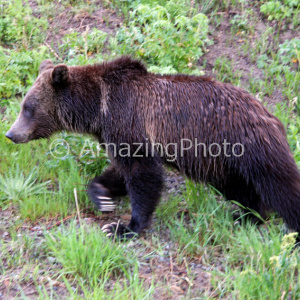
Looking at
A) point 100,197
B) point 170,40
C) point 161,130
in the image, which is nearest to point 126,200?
point 100,197

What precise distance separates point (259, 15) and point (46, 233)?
5.12 meters

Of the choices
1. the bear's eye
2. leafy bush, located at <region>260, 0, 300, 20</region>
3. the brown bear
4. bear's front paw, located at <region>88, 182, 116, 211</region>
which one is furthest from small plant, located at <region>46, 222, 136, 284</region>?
leafy bush, located at <region>260, 0, 300, 20</region>

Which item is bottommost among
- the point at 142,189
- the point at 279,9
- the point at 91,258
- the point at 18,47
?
the point at 91,258

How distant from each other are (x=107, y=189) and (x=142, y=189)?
0.56 m

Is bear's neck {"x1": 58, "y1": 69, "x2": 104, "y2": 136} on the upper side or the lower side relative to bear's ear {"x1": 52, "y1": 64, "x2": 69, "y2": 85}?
lower

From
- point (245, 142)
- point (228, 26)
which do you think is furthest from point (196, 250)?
point (228, 26)

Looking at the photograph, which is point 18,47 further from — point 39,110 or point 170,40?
point 39,110

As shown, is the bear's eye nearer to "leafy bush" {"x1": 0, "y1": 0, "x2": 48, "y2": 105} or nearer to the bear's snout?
the bear's snout

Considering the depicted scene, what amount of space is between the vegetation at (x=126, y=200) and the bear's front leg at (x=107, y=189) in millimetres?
154

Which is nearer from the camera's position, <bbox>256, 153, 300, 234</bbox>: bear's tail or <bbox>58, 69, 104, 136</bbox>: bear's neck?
<bbox>256, 153, 300, 234</bbox>: bear's tail

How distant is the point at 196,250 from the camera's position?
13.2 ft

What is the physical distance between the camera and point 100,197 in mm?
4535

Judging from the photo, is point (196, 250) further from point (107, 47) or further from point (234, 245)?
point (107, 47)

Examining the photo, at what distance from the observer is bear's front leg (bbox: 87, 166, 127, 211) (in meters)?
4.54
